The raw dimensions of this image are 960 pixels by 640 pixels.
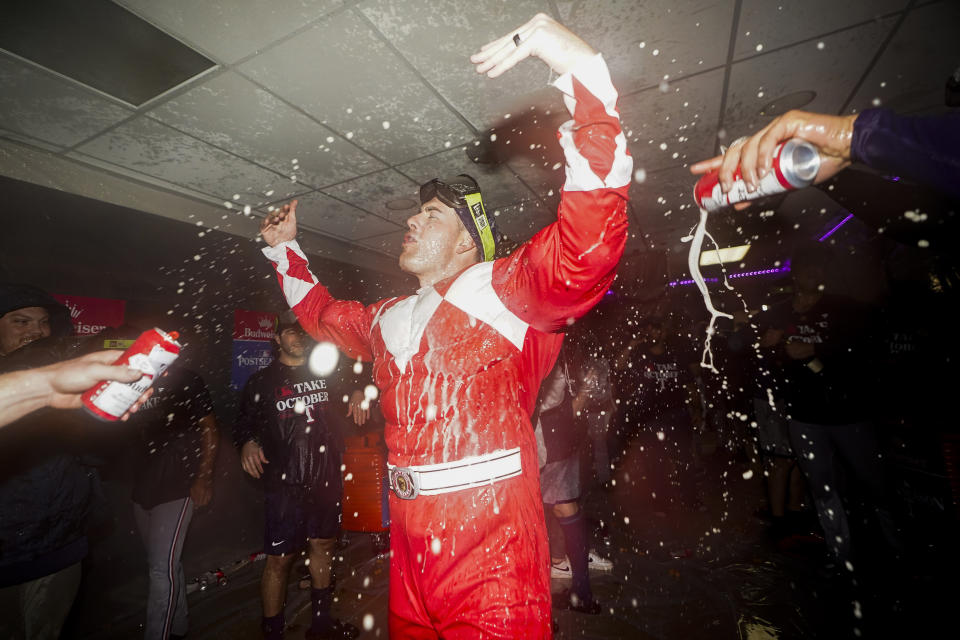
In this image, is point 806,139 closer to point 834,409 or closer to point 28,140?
point 834,409

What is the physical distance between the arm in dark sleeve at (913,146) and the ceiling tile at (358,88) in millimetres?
3073

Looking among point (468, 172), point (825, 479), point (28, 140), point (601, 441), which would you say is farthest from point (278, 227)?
point (601, 441)

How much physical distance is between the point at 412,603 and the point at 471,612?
0.34 meters

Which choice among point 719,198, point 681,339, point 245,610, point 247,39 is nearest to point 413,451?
point 719,198

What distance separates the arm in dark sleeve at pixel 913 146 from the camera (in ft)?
3.43

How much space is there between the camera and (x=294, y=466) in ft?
11.4

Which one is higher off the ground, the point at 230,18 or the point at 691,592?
the point at 230,18

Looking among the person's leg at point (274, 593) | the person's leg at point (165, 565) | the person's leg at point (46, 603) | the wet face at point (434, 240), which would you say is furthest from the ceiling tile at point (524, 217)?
Answer: the person's leg at point (46, 603)

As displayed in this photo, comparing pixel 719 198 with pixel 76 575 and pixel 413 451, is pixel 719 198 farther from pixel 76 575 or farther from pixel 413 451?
pixel 76 575

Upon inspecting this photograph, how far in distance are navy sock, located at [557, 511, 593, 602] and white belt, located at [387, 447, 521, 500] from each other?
2.47 m

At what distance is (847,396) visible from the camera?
3.52 meters

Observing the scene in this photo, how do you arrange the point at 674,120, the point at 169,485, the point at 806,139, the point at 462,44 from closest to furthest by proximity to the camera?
the point at 806,139, the point at 462,44, the point at 169,485, the point at 674,120

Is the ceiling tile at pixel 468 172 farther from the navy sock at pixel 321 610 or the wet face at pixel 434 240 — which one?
the navy sock at pixel 321 610

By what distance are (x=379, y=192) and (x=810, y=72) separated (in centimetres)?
505
